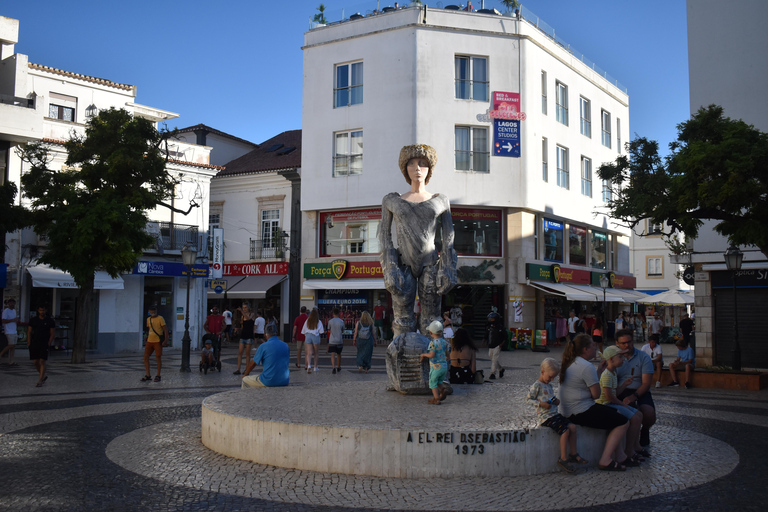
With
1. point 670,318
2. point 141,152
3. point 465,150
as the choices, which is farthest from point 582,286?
point 141,152

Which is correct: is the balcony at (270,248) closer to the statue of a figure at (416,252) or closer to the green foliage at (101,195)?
the green foliage at (101,195)

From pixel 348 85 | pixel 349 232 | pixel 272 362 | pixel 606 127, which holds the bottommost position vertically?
pixel 272 362

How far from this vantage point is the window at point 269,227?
122ft

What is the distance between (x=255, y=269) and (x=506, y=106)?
1520 cm

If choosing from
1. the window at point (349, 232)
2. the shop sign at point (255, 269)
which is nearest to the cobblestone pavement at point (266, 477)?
the window at point (349, 232)

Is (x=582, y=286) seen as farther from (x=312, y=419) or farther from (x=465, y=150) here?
(x=312, y=419)

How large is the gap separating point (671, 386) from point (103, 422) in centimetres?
1196

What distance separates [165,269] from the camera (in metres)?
29.0

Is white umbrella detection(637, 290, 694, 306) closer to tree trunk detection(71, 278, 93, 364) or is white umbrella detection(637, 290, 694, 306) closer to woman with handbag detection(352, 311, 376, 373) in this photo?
woman with handbag detection(352, 311, 376, 373)

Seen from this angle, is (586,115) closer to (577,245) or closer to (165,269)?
(577,245)

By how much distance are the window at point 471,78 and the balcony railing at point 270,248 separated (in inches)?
458

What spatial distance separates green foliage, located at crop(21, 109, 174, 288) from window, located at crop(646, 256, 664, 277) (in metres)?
45.7

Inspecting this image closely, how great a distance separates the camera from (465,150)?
31.9 metres

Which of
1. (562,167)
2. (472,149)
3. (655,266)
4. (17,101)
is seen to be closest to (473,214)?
(472,149)
